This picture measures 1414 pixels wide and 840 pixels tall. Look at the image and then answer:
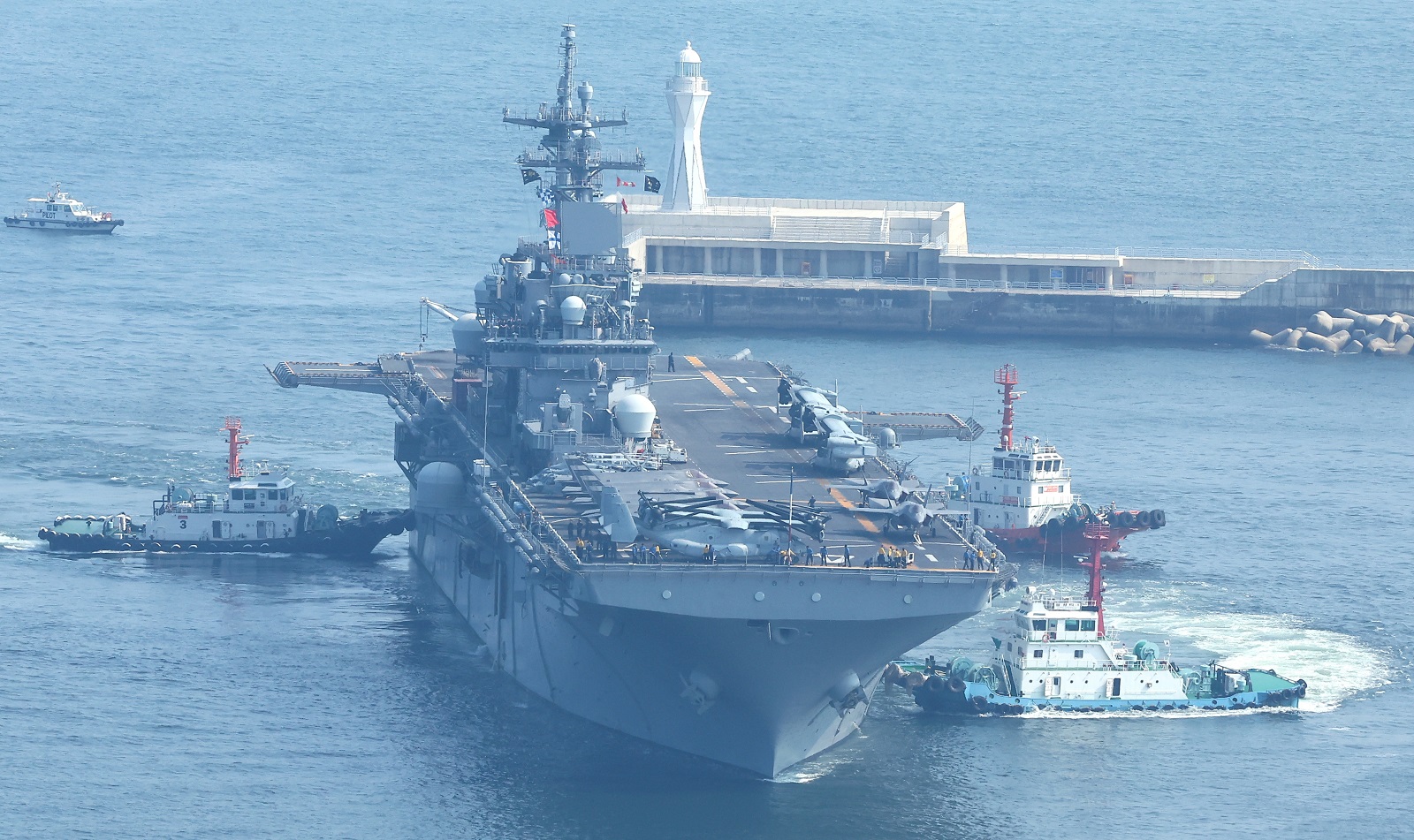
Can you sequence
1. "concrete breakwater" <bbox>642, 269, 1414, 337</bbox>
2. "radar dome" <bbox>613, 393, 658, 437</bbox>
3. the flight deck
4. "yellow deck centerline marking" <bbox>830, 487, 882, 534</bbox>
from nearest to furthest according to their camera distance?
the flight deck → "yellow deck centerline marking" <bbox>830, 487, 882, 534</bbox> → "radar dome" <bbox>613, 393, 658, 437</bbox> → "concrete breakwater" <bbox>642, 269, 1414, 337</bbox>

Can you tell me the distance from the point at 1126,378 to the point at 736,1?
107 m

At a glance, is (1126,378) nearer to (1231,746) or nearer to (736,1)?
(1231,746)

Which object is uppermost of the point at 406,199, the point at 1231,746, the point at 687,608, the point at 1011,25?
the point at 1011,25

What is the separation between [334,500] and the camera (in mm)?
60312

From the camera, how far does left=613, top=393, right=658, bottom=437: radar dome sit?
4781 centimetres

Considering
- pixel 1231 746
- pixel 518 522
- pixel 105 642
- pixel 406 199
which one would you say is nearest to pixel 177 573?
pixel 105 642

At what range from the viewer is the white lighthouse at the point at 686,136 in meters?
92.2

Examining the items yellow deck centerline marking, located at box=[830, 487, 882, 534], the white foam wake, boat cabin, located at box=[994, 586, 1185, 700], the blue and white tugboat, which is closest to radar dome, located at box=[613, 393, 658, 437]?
yellow deck centerline marking, located at box=[830, 487, 882, 534]

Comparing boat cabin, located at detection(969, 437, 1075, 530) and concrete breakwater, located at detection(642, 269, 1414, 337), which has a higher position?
concrete breakwater, located at detection(642, 269, 1414, 337)

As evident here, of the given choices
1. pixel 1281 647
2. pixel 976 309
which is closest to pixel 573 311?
pixel 1281 647

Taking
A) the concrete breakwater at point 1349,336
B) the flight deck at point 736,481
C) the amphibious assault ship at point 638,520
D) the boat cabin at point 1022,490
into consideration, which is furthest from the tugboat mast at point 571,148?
the concrete breakwater at point 1349,336

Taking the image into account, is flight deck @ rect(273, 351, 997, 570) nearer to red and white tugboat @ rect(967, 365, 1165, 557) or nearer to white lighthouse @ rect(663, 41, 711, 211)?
red and white tugboat @ rect(967, 365, 1165, 557)

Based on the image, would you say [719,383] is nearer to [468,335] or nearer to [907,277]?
[468,335]

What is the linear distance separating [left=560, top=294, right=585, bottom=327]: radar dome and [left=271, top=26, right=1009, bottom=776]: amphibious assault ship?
112 mm
